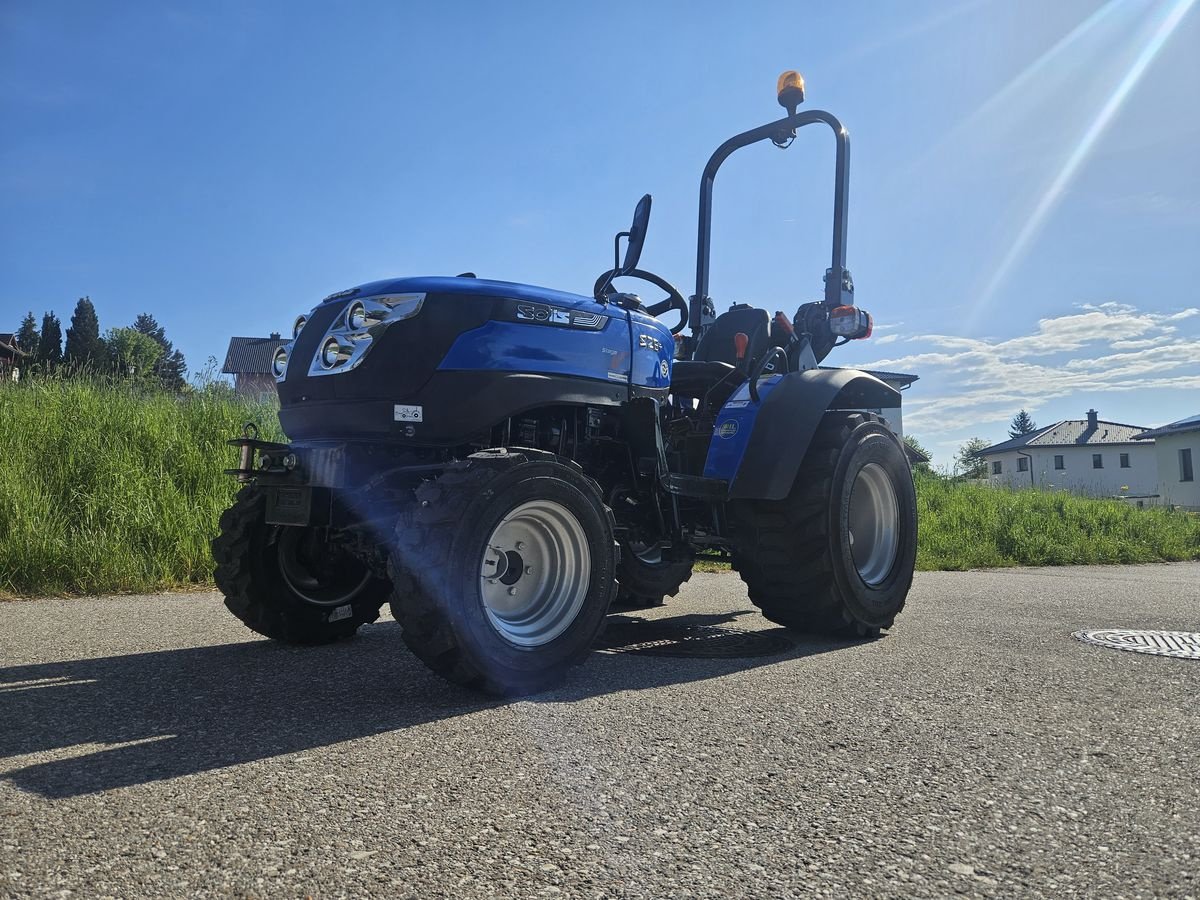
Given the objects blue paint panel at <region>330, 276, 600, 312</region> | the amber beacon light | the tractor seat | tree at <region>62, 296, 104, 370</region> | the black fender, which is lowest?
the black fender

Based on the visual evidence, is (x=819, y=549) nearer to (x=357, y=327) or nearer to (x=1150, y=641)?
(x=1150, y=641)

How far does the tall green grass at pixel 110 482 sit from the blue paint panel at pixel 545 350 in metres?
4.23

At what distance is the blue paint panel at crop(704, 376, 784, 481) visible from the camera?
4.71m

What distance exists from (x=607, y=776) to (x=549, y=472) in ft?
4.65

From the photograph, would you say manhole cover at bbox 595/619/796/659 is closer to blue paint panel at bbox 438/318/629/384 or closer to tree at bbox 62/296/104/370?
blue paint panel at bbox 438/318/629/384

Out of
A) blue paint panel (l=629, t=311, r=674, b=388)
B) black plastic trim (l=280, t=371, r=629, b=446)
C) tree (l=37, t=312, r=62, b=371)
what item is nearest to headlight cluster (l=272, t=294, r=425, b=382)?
black plastic trim (l=280, t=371, r=629, b=446)

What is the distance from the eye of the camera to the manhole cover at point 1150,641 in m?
4.41

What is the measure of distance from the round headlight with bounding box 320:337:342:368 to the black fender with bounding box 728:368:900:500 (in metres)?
2.06

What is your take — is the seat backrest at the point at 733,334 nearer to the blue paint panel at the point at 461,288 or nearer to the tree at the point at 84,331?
the blue paint panel at the point at 461,288

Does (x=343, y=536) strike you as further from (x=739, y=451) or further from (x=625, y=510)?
(x=739, y=451)

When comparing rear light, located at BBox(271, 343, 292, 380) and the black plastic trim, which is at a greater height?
rear light, located at BBox(271, 343, 292, 380)

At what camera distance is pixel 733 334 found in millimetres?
5766

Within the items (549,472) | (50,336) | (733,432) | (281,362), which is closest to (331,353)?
(281,362)

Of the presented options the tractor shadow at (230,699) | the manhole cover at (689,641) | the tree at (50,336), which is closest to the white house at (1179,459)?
the manhole cover at (689,641)
